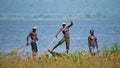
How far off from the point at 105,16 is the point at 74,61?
17600cm

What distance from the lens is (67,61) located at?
18.5m

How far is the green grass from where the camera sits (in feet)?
57.9

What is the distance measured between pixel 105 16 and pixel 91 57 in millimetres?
176029

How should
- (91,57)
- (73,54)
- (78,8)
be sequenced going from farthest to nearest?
(78,8)
(73,54)
(91,57)

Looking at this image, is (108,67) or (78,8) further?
(78,8)

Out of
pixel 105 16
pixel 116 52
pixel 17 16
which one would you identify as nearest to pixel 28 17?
pixel 17 16

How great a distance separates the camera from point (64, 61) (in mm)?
18391

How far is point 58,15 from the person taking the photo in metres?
185

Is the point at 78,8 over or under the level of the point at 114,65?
under

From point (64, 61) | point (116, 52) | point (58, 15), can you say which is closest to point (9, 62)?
point (64, 61)

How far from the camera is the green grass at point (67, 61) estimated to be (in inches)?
695

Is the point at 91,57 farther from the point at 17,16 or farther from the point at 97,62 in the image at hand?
the point at 17,16

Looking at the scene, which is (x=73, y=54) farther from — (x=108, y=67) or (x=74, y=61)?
(x=108, y=67)

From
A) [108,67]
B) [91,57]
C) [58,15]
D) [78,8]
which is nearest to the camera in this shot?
[108,67]
